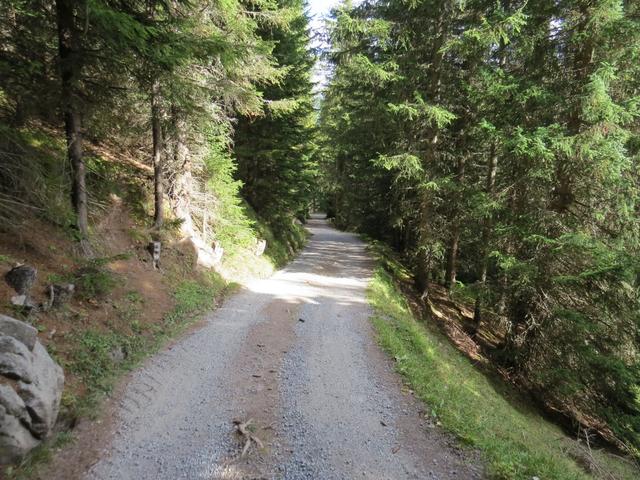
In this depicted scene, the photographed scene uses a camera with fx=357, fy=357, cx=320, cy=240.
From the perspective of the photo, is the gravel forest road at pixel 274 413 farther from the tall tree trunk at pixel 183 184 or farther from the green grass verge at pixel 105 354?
the tall tree trunk at pixel 183 184

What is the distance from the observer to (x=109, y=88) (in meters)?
6.73

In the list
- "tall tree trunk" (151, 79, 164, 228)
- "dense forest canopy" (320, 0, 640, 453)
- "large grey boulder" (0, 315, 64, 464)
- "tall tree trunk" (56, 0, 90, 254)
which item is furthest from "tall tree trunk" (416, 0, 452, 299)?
"large grey boulder" (0, 315, 64, 464)

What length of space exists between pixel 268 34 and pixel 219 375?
48.6 feet

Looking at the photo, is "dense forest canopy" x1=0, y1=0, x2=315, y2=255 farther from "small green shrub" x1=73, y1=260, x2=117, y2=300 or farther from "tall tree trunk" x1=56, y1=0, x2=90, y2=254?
"small green shrub" x1=73, y1=260, x2=117, y2=300

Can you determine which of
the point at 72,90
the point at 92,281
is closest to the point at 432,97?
the point at 72,90

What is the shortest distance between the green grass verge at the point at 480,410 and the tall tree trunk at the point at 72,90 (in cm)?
700

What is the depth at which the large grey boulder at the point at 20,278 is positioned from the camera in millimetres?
5301

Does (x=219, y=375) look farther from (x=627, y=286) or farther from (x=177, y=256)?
(x=627, y=286)

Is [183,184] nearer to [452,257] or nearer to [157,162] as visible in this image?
[157,162]

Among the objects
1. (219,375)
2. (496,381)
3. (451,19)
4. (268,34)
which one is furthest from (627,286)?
(268,34)

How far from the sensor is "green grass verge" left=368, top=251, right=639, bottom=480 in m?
4.62

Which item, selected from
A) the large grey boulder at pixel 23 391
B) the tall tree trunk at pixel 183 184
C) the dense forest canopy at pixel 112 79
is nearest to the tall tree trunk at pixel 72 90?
the dense forest canopy at pixel 112 79

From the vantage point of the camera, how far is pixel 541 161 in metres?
9.31

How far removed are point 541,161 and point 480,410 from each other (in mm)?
6499
